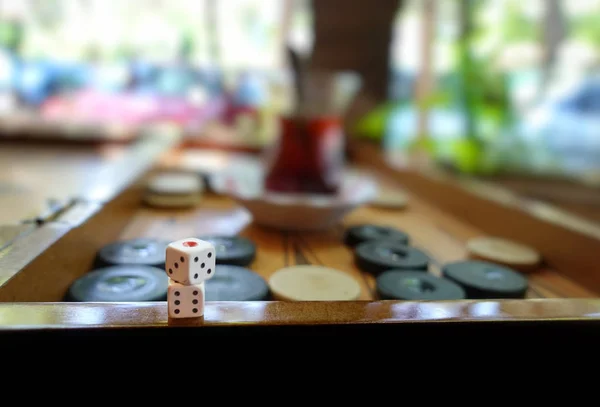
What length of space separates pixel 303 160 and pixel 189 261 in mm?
993

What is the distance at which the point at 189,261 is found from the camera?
0.61 m

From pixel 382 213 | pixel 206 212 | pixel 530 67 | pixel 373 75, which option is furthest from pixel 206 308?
pixel 530 67

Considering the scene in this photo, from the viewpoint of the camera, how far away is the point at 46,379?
2.10 feet

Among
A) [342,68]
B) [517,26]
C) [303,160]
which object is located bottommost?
[303,160]

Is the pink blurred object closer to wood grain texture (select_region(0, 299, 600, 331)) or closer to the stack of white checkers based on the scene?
the stack of white checkers

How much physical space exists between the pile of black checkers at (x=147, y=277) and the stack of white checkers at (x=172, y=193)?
0.42m

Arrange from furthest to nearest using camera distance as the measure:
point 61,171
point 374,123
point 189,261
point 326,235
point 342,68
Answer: point 342,68, point 374,123, point 61,171, point 326,235, point 189,261

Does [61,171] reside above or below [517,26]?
below

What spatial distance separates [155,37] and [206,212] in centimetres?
385

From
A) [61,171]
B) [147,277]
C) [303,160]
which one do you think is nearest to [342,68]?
[303,160]

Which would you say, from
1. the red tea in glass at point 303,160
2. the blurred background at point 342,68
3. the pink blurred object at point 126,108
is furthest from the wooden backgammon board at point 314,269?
the pink blurred object at point 126,108

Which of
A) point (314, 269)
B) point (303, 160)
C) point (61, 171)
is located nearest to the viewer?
point (314, 269)

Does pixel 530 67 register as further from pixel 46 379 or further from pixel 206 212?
pixel 46 379

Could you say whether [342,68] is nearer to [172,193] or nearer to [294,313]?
[172,193]
